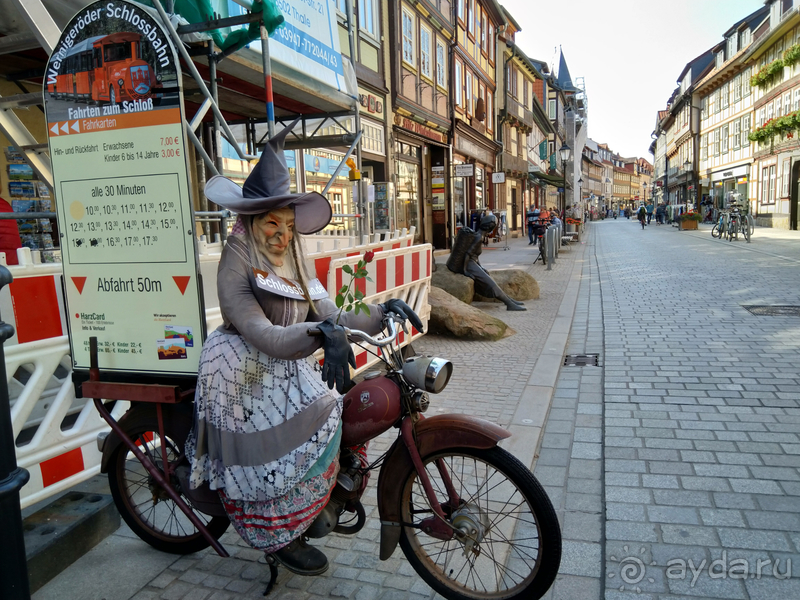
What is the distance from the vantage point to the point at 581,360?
6.38m

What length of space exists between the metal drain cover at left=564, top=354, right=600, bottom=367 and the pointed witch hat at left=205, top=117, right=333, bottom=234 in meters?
4.34

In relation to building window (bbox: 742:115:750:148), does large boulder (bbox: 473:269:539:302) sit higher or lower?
lower

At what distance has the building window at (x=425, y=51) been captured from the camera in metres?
18.6

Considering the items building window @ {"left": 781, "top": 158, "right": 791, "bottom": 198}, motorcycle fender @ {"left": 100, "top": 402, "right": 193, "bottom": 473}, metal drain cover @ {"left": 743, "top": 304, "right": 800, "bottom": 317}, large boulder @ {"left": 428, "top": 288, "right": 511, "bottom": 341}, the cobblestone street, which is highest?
building window @ {"left": 781, "top": 158, "right": 791, "bottom": 198}

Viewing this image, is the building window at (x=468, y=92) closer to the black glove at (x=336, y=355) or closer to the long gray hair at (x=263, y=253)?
the long gray hair at (x=263, y=253)

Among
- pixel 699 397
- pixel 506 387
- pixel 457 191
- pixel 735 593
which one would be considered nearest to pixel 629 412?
pixel 699 397

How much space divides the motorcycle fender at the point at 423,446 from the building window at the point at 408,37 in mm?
16398

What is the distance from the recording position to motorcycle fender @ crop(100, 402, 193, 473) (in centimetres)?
269

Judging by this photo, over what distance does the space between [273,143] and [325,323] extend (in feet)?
2.54

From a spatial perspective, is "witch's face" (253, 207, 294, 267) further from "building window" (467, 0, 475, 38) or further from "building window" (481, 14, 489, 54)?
"building window" (481, 14, 489, 54)

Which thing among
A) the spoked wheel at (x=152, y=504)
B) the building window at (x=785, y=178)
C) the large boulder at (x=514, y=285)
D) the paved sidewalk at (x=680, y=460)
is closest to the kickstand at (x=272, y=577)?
the spoked wheel at (x=152, y=504)

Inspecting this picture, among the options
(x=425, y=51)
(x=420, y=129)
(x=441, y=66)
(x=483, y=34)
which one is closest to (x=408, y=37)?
(x=425, y=51)

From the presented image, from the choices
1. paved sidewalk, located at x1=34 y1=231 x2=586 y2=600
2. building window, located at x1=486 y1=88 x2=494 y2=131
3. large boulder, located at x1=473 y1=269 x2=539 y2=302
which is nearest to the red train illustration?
paved sidewalk, located at x1=34 y1=231 x2=586 y2=600

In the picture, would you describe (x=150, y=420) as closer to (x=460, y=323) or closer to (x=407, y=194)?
(x=460, y=323)
